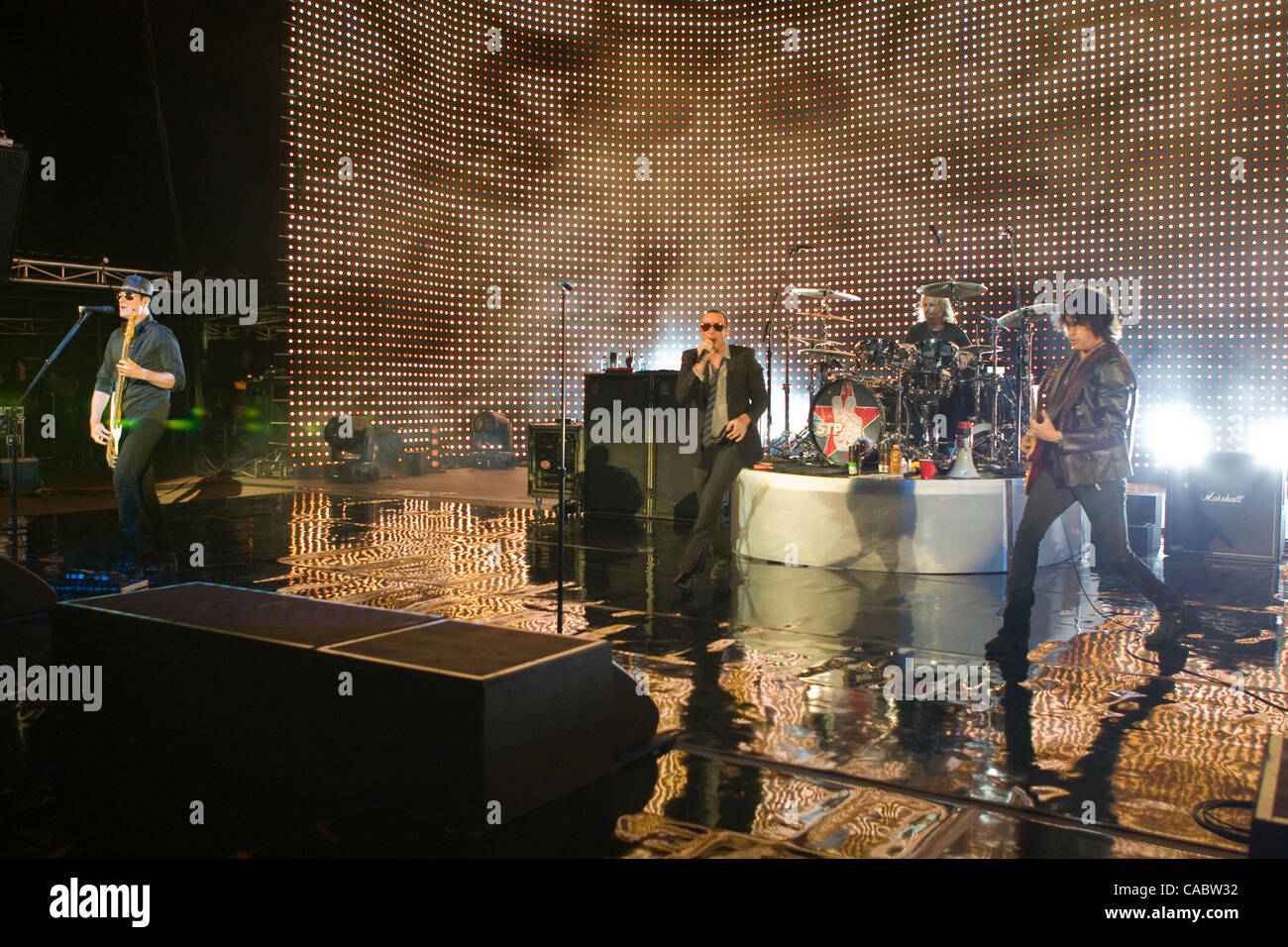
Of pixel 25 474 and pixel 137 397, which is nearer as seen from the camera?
pixel 137 397

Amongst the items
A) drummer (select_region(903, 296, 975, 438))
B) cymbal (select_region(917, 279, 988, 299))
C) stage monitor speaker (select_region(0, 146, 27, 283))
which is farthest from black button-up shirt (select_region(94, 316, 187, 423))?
cymbal (select_region(917, 279, 988, 299))

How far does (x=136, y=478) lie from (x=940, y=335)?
6.98 m

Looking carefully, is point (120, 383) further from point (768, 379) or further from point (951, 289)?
point (951, 289)

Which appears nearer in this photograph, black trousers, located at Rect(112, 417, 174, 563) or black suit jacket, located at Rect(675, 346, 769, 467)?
black suit jacket, located at Rect(675, 346, 769, 467)

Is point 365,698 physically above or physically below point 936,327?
below

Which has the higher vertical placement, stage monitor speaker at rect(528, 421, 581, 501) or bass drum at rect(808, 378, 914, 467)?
bass drum at rect(808, 378, 914, 467)

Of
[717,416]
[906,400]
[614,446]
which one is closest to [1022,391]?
[906,400]

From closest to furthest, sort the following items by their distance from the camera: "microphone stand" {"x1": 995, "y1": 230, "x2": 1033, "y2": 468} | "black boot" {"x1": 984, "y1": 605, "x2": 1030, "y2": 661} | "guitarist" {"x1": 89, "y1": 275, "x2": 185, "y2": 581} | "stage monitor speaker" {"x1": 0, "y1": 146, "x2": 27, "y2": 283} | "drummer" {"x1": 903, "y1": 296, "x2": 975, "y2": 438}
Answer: "stage monitor speaker" {"x1": 0, "y1": 146, "x2": 27, "y2": 283} → "black boot" {"x1": 984, "y1": 605, "x2": 1030, "y2": 661} → "guitarist" {"x1": 89, "y1": 275, "x2": 185, "y2": 581} → "microphone stand" {"x1": 995, "y1": 230, "x2": 1033, "y2": 468} → "drummer" {"x1": 903, "y1": 296, "x2": 975, "y2": 438}

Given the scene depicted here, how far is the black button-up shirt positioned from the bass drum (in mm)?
5172

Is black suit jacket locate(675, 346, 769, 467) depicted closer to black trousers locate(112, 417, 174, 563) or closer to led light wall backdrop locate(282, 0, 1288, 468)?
black trousers locate(112, 417, 174, 563)

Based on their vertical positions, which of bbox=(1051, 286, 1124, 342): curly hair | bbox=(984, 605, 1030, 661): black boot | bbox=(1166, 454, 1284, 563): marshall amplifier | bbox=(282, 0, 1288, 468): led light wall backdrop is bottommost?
bbox=(984, 605, 1030, 661): black boot

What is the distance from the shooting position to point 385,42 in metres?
13.6

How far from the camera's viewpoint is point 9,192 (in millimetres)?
4031

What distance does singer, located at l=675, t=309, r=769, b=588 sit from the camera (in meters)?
5.68
